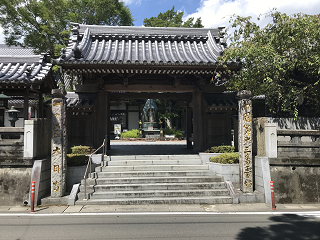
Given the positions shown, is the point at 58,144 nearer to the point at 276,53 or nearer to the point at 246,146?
the point at 246,146

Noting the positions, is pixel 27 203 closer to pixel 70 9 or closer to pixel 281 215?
pixel 281 215

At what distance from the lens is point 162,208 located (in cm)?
762

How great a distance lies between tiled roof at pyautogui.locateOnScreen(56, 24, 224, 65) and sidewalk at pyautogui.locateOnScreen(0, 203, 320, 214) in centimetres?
683

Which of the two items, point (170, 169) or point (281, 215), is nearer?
point (281, 215)

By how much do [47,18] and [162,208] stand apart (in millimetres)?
20456

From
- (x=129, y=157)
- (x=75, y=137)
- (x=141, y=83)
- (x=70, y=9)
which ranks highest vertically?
(x=70, y=9)

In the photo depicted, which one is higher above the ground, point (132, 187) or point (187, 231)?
point (132, 187)

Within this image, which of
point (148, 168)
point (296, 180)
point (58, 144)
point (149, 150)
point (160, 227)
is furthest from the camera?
point (149, 150)

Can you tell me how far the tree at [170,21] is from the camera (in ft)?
98.4

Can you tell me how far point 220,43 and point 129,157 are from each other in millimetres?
8522

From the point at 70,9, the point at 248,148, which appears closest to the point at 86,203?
the point at 248,148

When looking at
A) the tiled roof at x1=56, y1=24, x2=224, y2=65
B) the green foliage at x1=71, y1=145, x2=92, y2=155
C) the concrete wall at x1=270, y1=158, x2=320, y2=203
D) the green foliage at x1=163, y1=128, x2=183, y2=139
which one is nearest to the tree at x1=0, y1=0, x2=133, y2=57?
the tiled roof at x1=56, y1=24, x2=224, y2=65

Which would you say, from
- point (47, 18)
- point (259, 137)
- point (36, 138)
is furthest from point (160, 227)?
point (47, 18)

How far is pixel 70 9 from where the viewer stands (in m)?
21.6
